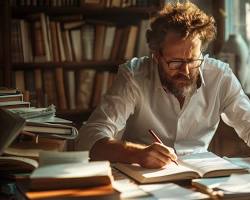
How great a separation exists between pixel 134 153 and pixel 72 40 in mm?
1710

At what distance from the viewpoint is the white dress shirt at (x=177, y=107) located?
2105 mm

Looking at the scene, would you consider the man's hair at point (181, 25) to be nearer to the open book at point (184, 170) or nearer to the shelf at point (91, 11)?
the open book at point (184, 170)

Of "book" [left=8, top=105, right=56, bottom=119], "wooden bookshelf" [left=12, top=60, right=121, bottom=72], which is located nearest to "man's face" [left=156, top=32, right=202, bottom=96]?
"book" [left=8, top=105, right=56, bottom=119]

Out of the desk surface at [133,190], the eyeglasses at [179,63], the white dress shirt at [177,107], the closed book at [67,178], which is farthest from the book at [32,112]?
the eyeglasses at [179,63]

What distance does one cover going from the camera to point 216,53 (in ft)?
11.0

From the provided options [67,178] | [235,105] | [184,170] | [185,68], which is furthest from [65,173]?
[235,105]

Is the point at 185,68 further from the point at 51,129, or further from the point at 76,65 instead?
the point at 76,65

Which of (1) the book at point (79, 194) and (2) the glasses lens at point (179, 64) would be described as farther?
(2) the glasses lens at point (179, 64)

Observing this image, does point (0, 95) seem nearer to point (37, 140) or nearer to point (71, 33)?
point (37, 140)

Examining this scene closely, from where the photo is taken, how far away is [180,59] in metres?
1.97

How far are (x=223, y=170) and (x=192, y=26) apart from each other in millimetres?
704

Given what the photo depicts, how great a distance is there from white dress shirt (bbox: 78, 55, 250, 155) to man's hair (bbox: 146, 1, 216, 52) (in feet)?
0.44

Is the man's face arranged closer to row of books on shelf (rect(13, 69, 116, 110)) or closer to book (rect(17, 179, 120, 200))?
book (rect(17, 179, 120, 200))

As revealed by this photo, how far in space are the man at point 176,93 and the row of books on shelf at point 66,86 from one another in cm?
109
